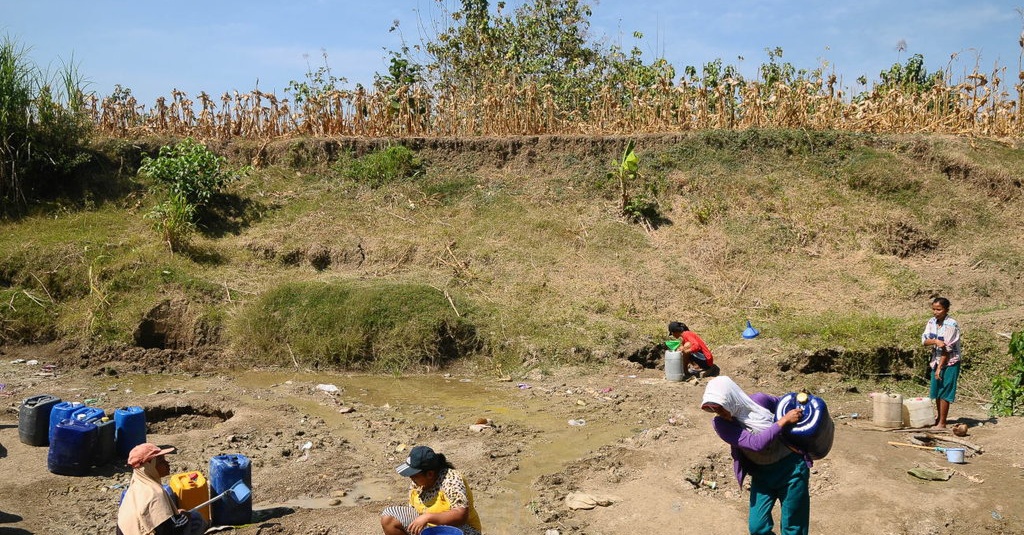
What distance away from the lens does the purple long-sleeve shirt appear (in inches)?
176

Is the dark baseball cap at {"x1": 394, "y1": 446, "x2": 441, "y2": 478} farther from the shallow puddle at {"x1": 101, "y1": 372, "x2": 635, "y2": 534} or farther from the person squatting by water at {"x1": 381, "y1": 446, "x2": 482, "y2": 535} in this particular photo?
the shallow puddle at {"x1": 101, "y1": 372, "x2": 635, "y2": 534}

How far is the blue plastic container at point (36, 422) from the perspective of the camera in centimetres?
761

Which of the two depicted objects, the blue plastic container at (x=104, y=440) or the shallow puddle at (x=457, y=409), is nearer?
the shallow puddle at (x=457, y=409)

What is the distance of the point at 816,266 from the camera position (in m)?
13.7

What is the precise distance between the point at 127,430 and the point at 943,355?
7676 millimetres

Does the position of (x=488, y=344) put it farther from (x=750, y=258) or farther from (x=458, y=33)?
(x=458, y=33)

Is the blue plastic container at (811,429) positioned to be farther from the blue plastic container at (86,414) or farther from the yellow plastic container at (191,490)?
the blue plastic container at (86,414)

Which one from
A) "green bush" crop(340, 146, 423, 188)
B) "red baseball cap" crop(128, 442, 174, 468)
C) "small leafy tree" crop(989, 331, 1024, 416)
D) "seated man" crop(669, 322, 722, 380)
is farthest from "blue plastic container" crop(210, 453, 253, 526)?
"green bush" crop(340, 146, 423, 188)

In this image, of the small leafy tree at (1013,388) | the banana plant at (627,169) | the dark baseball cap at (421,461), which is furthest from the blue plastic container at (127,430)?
the banana plant at (627,169)

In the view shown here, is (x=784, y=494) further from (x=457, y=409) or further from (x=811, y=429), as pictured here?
(x=457, y=409)

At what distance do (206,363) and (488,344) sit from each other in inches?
159

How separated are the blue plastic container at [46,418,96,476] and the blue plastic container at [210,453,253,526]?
5.24 feet

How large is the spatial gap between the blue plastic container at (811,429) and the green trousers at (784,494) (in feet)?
0.56

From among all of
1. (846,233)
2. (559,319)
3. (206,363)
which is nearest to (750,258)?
(846,233)
